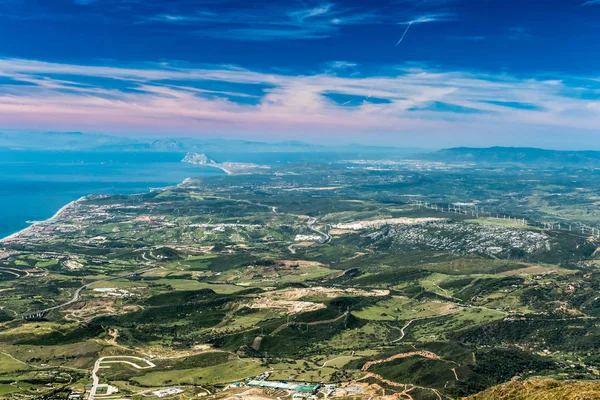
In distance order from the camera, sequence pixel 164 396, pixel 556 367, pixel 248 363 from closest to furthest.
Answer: pixel 164 396 < pixel 556 367 < pixel 248 363

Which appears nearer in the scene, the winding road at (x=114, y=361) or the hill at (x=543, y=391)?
the hill at (x=543, y=391)

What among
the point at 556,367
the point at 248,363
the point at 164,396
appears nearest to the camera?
the point at 164,396

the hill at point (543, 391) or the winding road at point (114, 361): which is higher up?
the hill at point (543, 391)

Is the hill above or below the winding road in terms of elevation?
above

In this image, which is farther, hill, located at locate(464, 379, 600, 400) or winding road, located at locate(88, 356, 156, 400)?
winding road, located at locate(88, 356, 156, 400)

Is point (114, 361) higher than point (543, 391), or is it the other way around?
point (543, 391)

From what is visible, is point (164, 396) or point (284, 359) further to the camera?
point (284, 359)

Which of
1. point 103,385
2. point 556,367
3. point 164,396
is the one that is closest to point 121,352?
point 103,385

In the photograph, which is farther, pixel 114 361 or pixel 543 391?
pixel 114 361

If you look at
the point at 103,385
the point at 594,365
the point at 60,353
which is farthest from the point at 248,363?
the point at 594,365

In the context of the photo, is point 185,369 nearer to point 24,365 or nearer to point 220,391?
point 220,391
